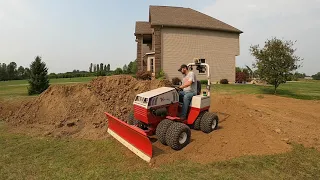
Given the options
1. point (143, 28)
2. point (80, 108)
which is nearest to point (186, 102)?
point (80, 108)

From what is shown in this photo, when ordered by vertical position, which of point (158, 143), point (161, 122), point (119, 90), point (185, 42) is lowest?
point (158, 143)

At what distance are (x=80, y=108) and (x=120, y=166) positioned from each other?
5133mm

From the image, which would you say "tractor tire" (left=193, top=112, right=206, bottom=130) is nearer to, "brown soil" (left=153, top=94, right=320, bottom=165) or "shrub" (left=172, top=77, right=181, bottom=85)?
"brown soil" (left=153, top=94, right=320, bottom=165)

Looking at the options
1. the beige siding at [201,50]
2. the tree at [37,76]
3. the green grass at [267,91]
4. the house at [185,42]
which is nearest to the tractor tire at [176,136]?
the green grass at [267,91]

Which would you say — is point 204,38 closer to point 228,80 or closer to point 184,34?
point 184,34

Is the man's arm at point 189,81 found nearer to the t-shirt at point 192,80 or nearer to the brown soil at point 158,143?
the t-shirt at point 192,80

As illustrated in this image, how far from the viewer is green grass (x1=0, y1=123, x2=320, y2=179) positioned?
493 centimetres

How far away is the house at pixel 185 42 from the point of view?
86.2ft

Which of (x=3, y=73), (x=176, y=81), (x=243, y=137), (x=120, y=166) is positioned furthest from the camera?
(x=3, y=73)

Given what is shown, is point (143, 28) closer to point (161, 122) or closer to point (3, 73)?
point (161, 122)

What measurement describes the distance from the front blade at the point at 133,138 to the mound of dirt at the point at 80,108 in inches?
38.3

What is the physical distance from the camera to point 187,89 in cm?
728

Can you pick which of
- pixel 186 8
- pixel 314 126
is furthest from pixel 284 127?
pixel 186 8

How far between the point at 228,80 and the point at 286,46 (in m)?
12.2
